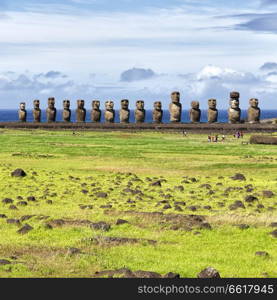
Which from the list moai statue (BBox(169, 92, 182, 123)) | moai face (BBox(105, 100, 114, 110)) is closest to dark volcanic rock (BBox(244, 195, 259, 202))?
moai statue (BBox(169, 92, 182, 123))

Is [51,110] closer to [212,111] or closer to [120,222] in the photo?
[212,111]

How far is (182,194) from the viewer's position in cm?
2227

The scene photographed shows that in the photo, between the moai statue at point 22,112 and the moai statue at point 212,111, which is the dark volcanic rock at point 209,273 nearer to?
the moai statue at point 212,111

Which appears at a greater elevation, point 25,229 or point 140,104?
point 140,104

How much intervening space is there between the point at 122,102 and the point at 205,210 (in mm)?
51279

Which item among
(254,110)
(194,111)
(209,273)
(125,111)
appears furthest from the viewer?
(125,111)

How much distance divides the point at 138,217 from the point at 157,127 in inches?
1914

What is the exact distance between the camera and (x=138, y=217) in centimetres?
1717

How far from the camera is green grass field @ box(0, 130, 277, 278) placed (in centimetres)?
1301

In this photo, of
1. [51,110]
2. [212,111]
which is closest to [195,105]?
[212,111]

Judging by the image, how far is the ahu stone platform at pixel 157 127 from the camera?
2457 inches
